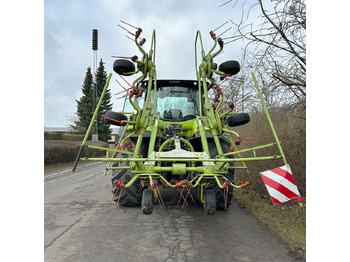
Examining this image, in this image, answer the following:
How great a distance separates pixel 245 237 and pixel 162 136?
6.13 feet

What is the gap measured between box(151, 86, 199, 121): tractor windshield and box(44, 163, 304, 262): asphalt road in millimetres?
1700

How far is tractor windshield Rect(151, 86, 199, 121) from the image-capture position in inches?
187

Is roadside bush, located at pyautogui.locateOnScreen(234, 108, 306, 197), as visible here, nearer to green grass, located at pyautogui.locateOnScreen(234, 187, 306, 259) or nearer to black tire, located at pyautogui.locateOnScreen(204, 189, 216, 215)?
green grass, located at pyautogui.locateOnScreen(234, 187, 306, 259)

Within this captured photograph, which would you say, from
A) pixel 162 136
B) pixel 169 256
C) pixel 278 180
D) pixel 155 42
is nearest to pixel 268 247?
pixel 278 180

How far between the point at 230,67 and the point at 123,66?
144cm

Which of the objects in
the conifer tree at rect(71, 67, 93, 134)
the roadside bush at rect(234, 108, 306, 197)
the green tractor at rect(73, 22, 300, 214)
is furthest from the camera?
the conifer tree at rect(71, 67, 93, 134)

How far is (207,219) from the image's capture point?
4.04 m

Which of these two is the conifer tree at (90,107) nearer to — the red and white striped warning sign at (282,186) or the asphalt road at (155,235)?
the asphalt road at (155,235)

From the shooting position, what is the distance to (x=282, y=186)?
278cm

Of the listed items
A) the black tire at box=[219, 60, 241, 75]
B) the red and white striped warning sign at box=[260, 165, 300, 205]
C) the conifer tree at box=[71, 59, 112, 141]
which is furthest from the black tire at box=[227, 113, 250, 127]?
the conifer tree at box=[71, 59, 112, 141]

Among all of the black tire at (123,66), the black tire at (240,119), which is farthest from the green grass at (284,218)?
the black tire at (123,66)

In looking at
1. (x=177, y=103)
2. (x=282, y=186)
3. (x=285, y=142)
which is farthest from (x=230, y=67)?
(x=285, y=142)

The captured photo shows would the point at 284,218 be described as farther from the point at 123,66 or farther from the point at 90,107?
the point at 90,107

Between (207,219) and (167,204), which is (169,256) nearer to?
(207,219)
